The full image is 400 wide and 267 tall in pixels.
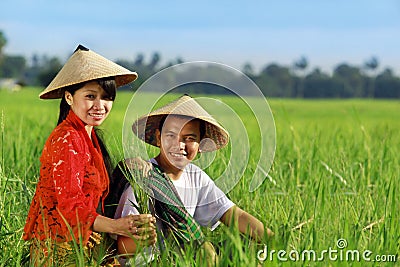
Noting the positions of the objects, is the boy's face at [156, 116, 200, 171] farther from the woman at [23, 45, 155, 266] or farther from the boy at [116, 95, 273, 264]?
the woman at [23, 45, 155, 266]

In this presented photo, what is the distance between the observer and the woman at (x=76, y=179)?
181 cm

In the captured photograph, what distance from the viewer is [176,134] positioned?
6.51ft

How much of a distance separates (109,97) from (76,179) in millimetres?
290

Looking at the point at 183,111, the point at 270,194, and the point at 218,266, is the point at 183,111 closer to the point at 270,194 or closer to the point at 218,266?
the point at 218,266

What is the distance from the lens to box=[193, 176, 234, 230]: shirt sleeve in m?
2.15

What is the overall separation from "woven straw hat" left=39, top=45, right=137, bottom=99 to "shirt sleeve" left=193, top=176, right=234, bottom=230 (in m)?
0.44

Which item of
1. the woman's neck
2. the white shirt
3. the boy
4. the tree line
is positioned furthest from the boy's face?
the tree line

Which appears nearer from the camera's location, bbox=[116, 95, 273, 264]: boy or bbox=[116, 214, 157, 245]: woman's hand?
bbox=[116, 214, 157, 245]: woman's hand

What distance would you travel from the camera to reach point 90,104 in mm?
1921

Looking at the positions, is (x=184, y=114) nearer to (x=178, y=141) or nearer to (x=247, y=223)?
(x=178, y=141)

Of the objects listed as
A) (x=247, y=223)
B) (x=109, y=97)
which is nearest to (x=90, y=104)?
(x=109, y=97)

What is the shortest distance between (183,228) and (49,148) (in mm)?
465

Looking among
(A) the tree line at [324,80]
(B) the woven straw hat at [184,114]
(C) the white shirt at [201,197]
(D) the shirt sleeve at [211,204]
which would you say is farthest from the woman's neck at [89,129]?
(A) the tree line at [324,80]

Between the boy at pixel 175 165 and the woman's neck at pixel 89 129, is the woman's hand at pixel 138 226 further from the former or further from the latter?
the woman's neck at pixel 89 129
